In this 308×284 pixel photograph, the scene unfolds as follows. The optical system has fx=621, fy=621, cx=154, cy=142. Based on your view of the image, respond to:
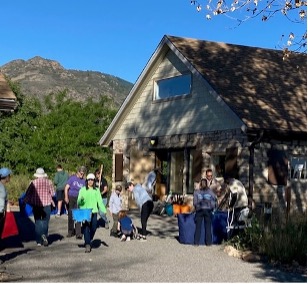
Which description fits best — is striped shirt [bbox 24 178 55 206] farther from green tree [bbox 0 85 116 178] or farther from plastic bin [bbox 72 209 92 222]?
green tree [bbox 0 85 116 178]

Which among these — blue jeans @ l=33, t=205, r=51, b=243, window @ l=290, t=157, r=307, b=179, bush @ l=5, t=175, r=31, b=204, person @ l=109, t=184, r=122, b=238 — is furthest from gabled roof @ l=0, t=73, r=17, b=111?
bush @ l=5, t=175, r=31, b=204

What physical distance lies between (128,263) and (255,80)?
34.8 ft

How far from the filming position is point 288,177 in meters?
18.2

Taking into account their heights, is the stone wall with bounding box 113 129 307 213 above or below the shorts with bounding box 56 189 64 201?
above

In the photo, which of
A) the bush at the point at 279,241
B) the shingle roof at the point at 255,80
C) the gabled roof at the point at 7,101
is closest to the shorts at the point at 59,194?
the shingle roof at the point at 255,80

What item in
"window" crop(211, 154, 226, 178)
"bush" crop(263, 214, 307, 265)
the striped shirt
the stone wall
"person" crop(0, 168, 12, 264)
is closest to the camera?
"person" crop(0, 168, 12, 264)

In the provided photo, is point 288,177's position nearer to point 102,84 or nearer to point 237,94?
point 237,94

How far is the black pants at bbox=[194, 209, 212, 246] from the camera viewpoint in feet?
43.7

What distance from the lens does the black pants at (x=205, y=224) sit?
13312 mm

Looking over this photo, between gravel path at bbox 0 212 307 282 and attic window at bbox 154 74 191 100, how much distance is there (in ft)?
24.1

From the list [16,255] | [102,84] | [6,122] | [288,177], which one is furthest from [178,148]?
[102,84]

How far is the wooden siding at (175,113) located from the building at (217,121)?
0.03m

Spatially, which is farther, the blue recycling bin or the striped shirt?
the blue recycling bin

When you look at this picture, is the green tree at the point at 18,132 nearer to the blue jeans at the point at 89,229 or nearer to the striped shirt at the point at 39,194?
the striped shirt at the point at 39,194
